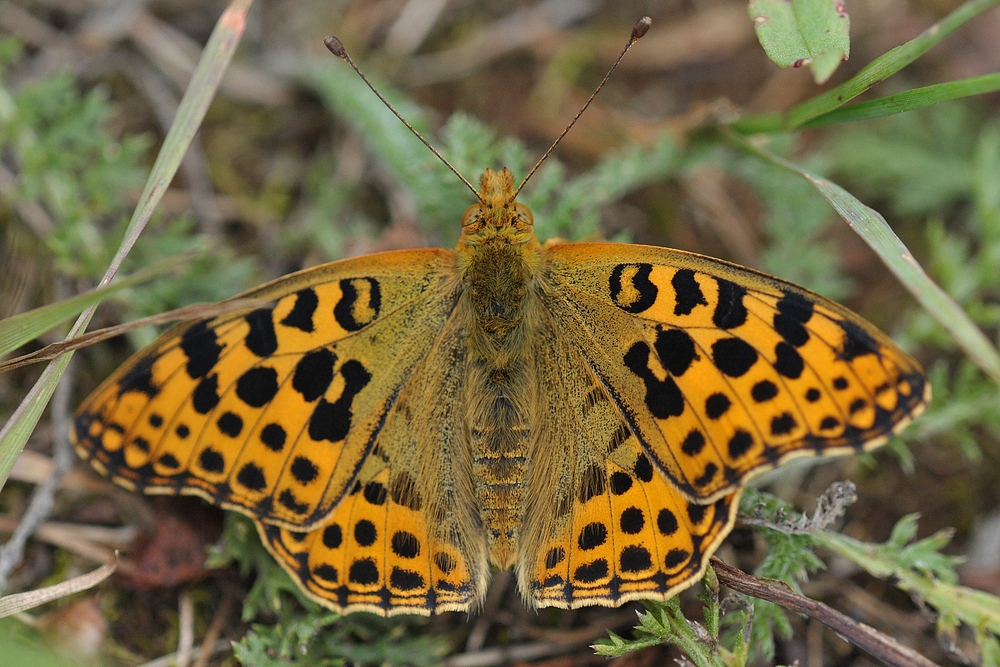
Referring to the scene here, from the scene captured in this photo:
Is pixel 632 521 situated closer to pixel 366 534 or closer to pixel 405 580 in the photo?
pixel 405 580

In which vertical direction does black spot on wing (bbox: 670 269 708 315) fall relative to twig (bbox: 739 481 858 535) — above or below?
above

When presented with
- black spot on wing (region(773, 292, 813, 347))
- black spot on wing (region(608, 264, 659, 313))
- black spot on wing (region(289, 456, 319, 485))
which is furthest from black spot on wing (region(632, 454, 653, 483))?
black spot on wing (region(289, 456, 319, 485))

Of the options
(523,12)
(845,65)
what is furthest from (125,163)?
(845,65)

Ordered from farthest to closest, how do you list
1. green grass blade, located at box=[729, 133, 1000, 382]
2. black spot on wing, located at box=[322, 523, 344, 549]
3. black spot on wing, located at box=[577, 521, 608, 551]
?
black spot on wing, located at box=[322, 523, 344, 549] → black spot on wing, located at box=[577, 521, 608, 551] → green grass blade, located at box=[729, 133, 1000, 382]

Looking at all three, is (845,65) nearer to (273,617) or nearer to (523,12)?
(523,12)

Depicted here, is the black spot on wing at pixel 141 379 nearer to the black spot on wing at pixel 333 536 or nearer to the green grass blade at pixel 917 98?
the black spot on wing at pixel 333 536

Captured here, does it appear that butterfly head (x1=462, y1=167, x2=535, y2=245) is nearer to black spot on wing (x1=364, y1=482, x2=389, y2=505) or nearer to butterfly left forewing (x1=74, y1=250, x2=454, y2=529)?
butterfly left forewing (x1=74, y1=250, x2=454, y2=529)

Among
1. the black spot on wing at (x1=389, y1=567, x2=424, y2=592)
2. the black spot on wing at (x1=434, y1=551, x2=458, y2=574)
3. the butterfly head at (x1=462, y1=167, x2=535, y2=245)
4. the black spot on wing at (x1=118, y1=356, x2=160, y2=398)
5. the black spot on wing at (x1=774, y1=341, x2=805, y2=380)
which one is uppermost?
the butterfly head at (x1=462, y1=167, x2=535, y2=245)
